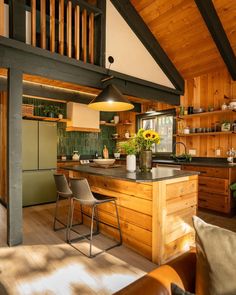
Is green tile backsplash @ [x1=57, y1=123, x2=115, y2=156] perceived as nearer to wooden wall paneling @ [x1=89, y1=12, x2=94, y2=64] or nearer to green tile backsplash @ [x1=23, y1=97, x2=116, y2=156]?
green tile backsplash @ [x1=23, y1=97, x2=116, y2=156]

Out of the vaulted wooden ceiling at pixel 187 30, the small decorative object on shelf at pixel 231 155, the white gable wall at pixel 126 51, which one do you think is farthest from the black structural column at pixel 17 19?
the small decorative object on shelf at pixel 231 155

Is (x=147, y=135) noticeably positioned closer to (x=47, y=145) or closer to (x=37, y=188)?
(x=47, y=145)

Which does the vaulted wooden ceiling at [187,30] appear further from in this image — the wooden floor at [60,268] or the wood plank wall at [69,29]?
the wooden floor at [60,268]

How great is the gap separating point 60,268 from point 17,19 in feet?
9.96

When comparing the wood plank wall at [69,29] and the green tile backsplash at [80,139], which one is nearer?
the wood plank wall at [69,29]

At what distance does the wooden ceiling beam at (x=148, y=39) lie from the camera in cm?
411

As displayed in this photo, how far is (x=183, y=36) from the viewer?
4.24 metres

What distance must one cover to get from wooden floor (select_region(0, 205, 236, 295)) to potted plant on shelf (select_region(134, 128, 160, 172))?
1067 millimetres

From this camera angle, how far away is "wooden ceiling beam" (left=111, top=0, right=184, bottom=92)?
4.11 metres

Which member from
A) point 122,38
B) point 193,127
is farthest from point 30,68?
point 193,127

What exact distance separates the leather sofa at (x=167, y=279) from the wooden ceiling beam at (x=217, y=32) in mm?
3717

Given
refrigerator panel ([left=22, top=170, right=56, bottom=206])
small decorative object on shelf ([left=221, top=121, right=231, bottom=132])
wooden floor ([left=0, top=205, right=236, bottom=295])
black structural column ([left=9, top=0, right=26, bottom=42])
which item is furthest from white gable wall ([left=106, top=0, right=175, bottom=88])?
wooden floor ([left=0, top=205, right=236, bottom=295])

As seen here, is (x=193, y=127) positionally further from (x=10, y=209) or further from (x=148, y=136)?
(x=10, y=209)

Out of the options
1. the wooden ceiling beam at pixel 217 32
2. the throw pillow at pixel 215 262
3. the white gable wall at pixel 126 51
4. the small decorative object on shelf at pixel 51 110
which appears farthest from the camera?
the small decorative object on shelf at pixel 51 110
